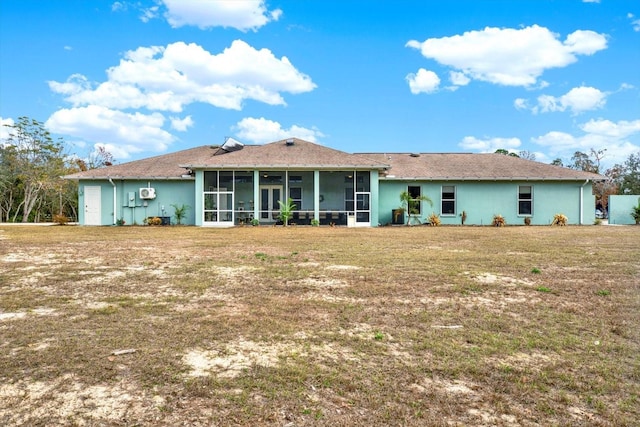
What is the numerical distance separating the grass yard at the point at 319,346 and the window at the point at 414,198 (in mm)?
14169

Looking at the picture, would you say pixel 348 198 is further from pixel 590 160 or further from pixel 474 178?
pixel 590 160

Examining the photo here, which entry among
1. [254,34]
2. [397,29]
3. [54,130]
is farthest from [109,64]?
[397,29]

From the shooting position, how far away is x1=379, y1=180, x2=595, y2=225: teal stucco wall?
2119 cm

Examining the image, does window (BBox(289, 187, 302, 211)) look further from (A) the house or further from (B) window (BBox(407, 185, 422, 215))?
(B) window (BBox(407, 185, 422, 215))

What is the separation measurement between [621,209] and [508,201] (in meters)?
7.43

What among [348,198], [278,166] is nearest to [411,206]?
[348,198]

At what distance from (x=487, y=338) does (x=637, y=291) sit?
3.46m

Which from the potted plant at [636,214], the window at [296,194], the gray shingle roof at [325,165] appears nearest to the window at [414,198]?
the gray shingle roof at [325,165]

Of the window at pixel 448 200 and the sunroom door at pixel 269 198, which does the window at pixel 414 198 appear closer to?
the window at pixel 448 200

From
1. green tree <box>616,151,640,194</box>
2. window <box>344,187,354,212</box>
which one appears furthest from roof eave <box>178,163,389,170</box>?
green tree <box>616,151,640,194</box>

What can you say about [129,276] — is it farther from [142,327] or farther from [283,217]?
[283,217]

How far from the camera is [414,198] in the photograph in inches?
845

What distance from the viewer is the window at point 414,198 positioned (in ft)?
69.5

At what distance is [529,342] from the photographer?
11.8 ft
